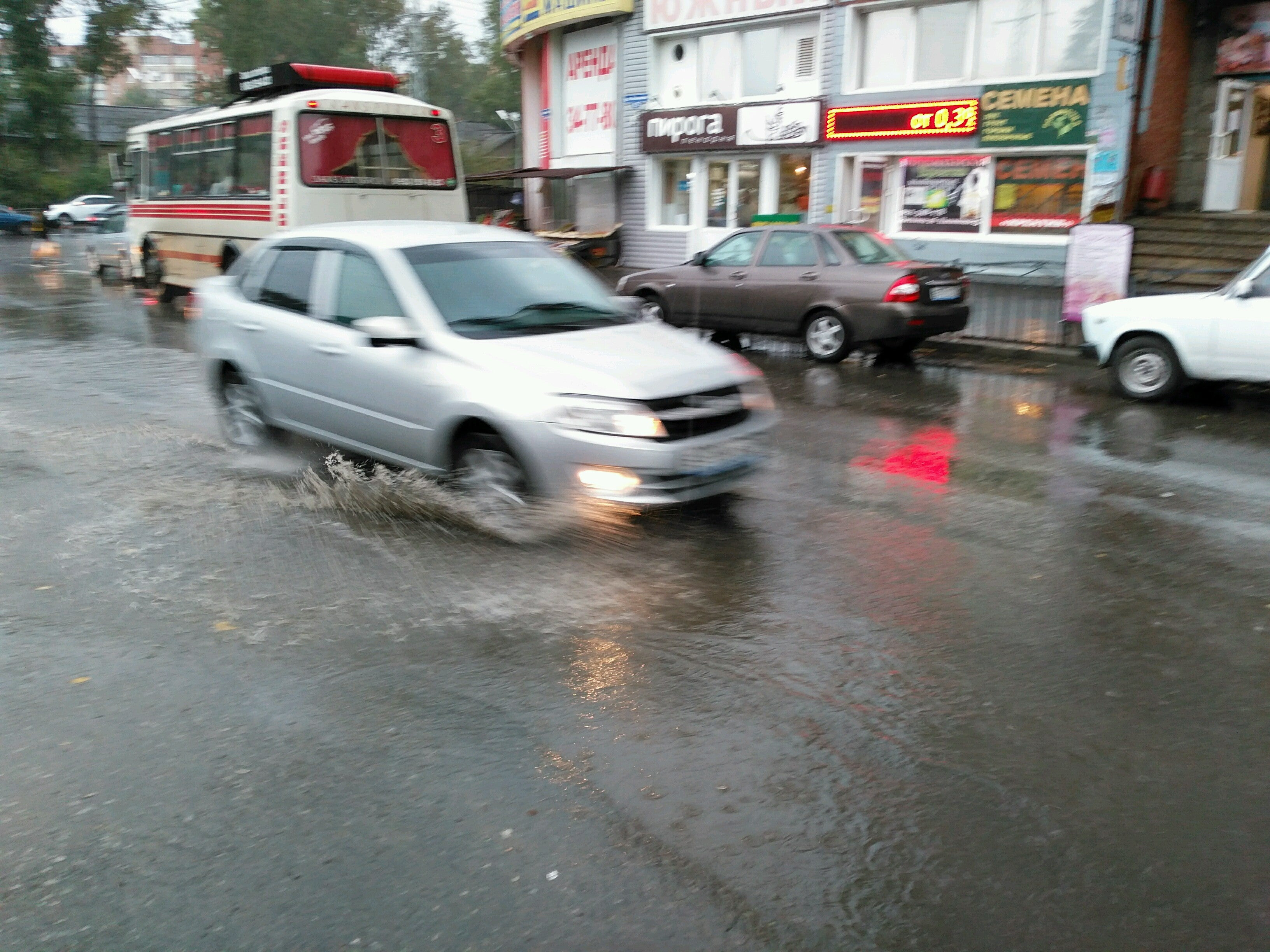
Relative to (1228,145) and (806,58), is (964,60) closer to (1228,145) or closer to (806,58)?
(806,58)

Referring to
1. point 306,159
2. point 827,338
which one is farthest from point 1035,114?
point 306,159

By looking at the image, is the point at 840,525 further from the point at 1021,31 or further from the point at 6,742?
the point at 1021,31

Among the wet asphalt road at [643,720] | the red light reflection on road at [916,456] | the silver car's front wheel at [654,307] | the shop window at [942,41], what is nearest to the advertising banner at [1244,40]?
the shop window at [942,41]

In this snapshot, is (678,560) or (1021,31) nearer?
(678,560)

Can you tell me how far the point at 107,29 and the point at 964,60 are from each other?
47.4m

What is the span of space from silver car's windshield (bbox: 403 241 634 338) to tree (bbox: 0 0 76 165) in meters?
54.4

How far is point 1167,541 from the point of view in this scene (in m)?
6.53

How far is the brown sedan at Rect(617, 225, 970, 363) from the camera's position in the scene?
517 inches

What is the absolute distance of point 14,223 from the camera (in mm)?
45969

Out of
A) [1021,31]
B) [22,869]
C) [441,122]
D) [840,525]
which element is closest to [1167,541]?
[840,525]

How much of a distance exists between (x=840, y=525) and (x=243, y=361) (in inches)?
178

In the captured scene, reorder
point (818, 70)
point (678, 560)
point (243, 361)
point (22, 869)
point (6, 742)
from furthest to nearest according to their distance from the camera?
point (818, 70) → point (243, 361) → point (678, 560) → point (6, 742) → point (22, 869)

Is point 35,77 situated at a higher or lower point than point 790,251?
higher

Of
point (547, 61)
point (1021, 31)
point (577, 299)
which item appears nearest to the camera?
point (577, 299)
